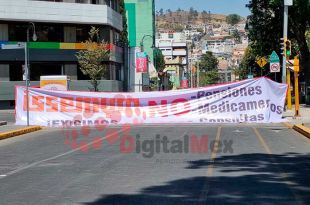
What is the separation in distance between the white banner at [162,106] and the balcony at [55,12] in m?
28.1

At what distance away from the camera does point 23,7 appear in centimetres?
5231

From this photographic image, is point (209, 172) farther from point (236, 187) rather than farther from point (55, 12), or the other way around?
point (55, 12)

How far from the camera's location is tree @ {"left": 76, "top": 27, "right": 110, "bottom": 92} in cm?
5147

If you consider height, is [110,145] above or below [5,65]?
below

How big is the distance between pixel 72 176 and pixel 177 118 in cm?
1557

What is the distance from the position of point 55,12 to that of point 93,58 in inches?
261

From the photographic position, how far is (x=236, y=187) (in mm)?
9094

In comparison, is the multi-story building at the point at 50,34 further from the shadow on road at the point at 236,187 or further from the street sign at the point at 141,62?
the shadow on road at the point at 236,187

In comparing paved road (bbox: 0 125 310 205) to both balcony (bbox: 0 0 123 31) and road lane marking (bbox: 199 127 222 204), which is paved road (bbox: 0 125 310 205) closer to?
road lane marking (bbox: 199 127 222 204)

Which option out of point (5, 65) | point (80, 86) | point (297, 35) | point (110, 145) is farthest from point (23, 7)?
point (110, 145)

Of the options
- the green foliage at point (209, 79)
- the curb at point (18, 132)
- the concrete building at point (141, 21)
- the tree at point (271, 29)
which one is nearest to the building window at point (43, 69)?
the tree at point (271, 29)

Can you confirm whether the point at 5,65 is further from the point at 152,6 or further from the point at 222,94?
the point at 152,6

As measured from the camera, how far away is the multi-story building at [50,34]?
52.1m

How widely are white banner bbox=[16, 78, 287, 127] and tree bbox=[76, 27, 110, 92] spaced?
2537 centimetres
